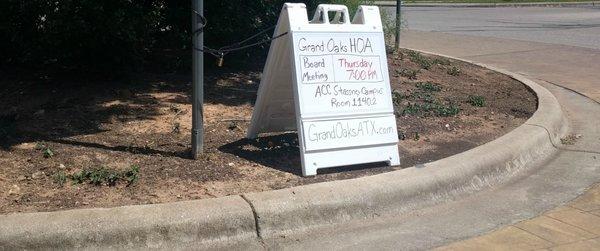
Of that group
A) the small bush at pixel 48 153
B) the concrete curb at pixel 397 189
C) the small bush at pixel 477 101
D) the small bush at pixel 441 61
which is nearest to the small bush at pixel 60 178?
the small bush at pixel 48 153

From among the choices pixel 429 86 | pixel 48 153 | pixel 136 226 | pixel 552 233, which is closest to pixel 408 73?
pixel 429 86

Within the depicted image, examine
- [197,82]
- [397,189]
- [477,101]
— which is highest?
[197,82]

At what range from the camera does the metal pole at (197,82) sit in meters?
4.43

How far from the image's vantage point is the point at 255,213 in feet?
12.1

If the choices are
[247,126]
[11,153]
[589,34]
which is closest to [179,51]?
[247,126]

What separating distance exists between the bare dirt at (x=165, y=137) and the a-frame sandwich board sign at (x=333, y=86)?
0.17 meters

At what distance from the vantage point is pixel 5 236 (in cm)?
324

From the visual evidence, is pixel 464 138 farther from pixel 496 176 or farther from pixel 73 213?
pixel 73 213

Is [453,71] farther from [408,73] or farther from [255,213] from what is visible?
[255,213]

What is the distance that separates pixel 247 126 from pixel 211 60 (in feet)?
6.44

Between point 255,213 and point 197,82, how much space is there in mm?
1261

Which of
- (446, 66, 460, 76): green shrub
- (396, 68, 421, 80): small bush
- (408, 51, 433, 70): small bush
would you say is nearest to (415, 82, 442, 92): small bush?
(396, 68, 421, 80): small bush

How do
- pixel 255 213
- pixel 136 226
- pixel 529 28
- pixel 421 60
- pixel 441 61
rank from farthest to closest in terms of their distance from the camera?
pixel 529 28
pixel 441 61
pixel 421 60
pixel 255 213
pixel 136 226

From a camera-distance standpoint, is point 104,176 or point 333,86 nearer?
point 104,176
